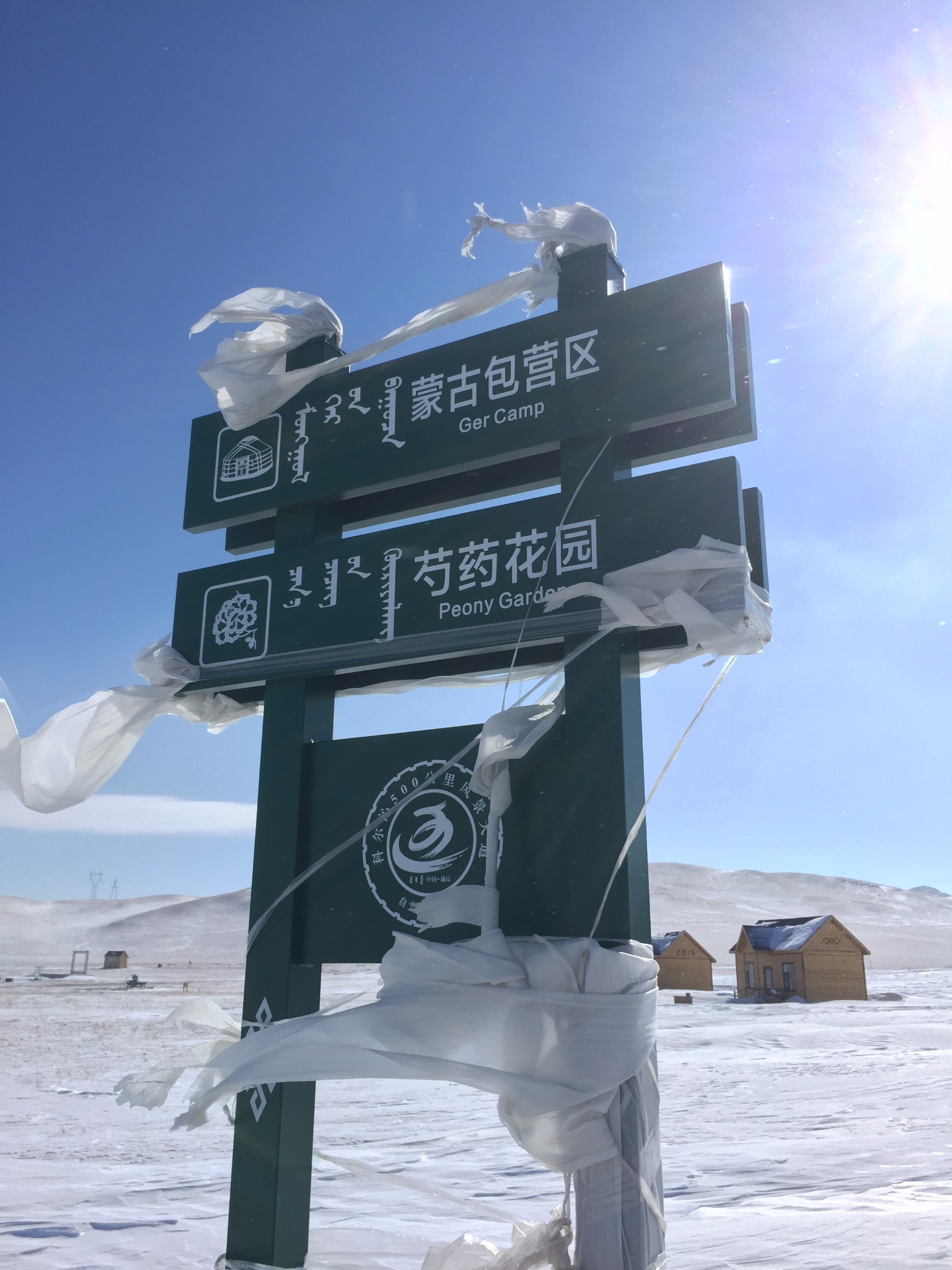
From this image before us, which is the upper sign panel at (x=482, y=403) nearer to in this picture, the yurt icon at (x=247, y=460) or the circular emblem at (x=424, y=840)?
the yurt icon at (x=247, y=460)

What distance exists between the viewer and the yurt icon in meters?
3.68

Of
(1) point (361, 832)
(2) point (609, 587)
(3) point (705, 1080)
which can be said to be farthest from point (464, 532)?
(3) point (705, 1080)

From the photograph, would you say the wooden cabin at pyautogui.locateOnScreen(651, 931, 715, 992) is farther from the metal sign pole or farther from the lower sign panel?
the lower sign panel

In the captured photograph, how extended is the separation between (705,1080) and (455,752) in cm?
666

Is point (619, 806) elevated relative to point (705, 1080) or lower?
elevated

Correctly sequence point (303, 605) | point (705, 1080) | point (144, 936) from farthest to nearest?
point (144, 936) < point (705, 1080) < point (303, 605)

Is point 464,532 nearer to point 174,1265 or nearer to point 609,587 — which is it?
point 609,587

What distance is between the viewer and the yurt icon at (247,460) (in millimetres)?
3682

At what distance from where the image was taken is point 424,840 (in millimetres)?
2896

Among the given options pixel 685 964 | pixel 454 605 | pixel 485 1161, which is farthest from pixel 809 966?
pixel 454 605

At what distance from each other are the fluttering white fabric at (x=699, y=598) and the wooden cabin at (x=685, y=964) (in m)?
18.9

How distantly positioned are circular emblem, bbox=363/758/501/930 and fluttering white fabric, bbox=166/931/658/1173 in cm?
39

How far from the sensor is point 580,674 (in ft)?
9.04

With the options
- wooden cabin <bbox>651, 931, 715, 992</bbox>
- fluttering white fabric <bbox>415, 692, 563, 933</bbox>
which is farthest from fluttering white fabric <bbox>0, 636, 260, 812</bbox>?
wooden cabin <bbox>651, 931, 715, 992</bbox>
